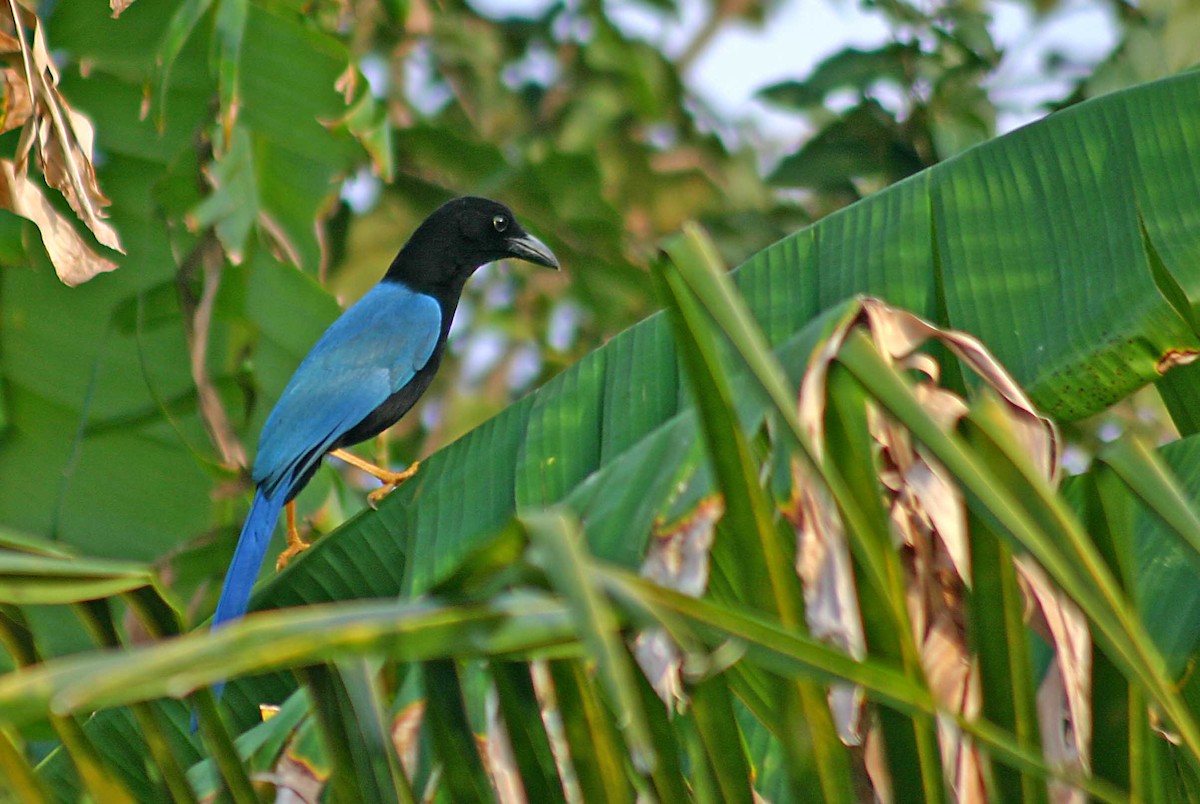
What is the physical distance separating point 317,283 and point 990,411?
9.12 ft

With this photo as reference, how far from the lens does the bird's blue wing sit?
151 inches

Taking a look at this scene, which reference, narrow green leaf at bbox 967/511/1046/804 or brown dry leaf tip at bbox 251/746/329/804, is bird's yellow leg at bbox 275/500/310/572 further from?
narrow green leaf at bbox 967/511/1046/804

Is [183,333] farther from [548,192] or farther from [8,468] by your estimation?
[548,192]

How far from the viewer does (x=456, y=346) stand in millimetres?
6895

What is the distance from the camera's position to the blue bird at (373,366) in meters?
3.70

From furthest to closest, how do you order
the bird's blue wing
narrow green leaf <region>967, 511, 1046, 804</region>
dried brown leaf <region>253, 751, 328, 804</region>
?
the bird's blue wing, dried brown leaf <region>253, 751, 328, 804</region>, narrow green leaf <region>967, 511, 1046, 804</region>

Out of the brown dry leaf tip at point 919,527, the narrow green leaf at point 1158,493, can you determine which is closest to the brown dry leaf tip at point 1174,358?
the brown dry leaf tip at point 919,527

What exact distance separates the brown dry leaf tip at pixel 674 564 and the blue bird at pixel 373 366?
156 centimetres

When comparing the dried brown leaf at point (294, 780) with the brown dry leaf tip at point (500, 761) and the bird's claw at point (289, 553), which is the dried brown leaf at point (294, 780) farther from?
the bird's claw at point (289, 553)

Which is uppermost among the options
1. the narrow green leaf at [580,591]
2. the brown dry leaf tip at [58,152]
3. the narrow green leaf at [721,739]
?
the narrow green leaf at [580,591]

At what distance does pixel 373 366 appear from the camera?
4496 mm

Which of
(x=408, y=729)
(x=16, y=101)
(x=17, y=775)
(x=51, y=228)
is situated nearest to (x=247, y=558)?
(x=51, y=228)

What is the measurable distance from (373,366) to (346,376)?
0.61 feet

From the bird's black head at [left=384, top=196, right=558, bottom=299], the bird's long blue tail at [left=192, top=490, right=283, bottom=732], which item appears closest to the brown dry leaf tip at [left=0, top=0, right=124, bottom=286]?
the bird's long blue tail at [left=192, top=490, right=283, bottom=732]
